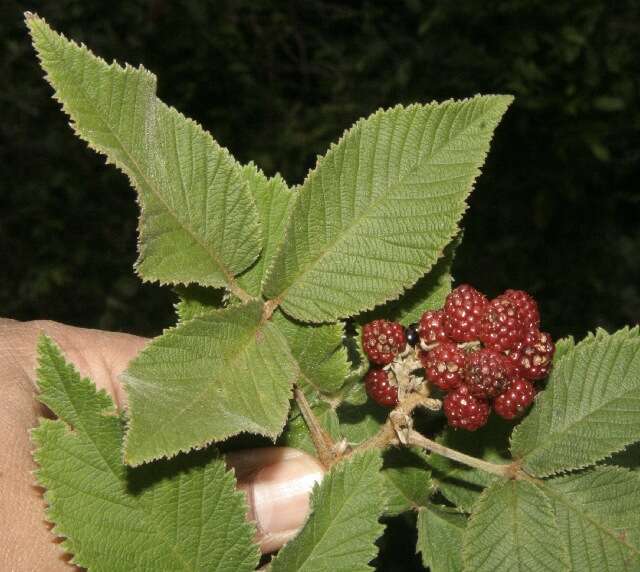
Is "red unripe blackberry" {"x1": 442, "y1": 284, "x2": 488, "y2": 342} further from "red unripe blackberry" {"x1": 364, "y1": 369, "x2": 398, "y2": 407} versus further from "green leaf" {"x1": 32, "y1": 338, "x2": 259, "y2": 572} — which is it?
"green leaf" {"x1": 32, "y1": 338, "x2": 259, "y2": 572}

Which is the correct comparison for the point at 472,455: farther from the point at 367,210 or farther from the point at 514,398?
the point at 367,210

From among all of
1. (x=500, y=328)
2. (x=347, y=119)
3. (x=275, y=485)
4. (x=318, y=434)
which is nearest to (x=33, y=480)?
(x=275, y=485)

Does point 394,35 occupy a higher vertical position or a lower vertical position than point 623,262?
higher

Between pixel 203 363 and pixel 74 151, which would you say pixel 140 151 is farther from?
pixel 74 151

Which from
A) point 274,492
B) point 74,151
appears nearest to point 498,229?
point 74,151

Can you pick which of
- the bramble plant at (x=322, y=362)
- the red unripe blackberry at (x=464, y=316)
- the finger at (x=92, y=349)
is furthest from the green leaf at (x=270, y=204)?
the finger at (x=92, y=349)

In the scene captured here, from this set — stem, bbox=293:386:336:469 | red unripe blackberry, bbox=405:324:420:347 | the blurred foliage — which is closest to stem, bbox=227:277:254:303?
stem, bbox=293:386:336:469
